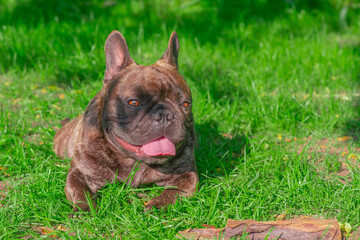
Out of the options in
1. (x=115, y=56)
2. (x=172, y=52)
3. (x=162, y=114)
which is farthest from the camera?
(x=172, y=52)

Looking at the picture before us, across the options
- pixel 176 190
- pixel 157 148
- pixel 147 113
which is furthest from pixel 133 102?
pixel 176 190

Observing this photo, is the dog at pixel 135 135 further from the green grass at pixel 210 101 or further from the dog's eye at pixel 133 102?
the green grass at pixel 210 101

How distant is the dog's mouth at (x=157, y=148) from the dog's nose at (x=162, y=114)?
166mm

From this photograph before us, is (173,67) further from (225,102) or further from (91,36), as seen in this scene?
(91,36)

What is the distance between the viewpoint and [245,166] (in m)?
3.89

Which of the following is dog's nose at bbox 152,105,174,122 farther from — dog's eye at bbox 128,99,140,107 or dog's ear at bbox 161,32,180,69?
dog's ear at bbox 161,32,180,69

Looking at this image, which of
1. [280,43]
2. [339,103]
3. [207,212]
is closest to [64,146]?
[207,212]

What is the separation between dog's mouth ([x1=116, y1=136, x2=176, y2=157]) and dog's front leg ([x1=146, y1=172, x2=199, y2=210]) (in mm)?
341

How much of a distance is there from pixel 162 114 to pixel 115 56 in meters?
0.77

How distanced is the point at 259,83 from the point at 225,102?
0.56 metres

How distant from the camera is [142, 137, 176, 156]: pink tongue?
3.22 metres

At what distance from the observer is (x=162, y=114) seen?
3168 millimetres

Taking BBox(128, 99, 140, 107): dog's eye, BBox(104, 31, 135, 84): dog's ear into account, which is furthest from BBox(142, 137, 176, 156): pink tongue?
BBox(104, 31, 135, 84): dog's ear

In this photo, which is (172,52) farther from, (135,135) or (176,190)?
(176,190)
